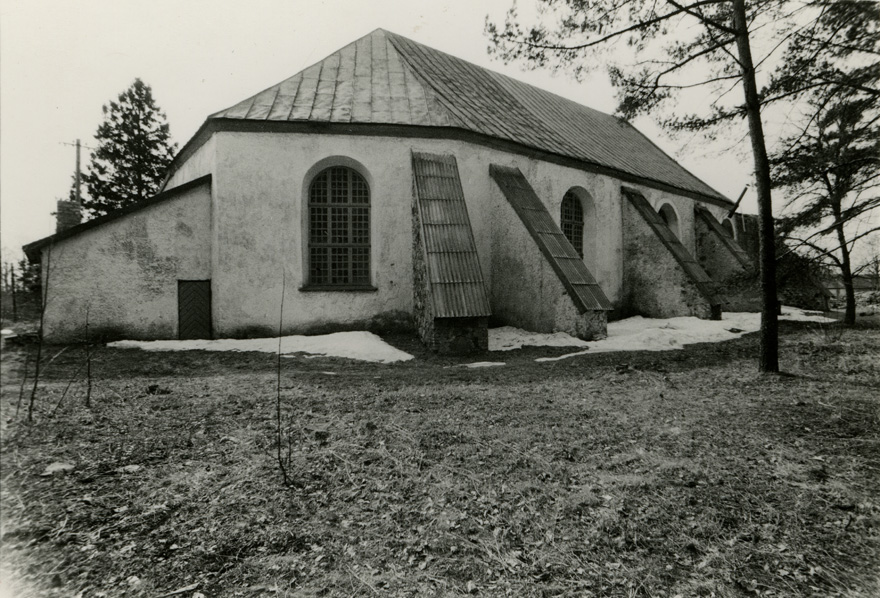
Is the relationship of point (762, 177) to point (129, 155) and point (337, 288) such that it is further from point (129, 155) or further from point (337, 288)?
point (129, 155)

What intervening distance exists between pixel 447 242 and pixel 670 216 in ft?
43.6

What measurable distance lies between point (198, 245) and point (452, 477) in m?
9.26

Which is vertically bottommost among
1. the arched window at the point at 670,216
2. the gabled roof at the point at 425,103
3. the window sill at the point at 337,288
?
the window sill at the point at 337,288

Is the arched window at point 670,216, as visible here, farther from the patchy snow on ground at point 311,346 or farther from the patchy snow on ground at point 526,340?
the patchy snow on ground at point 311,346

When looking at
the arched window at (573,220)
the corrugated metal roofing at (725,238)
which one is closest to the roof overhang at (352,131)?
the arched window at (573,220)

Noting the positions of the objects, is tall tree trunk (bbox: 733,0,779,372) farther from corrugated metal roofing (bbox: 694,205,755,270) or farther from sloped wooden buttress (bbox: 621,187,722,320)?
corrugated metal roofing (bbox: 694,205,755,270)

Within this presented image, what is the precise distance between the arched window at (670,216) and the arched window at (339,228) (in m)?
12.8

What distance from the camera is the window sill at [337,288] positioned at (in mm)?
10398

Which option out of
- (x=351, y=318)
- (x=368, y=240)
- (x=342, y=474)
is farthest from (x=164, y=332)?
(x=342, y=474)

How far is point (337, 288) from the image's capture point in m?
10.6

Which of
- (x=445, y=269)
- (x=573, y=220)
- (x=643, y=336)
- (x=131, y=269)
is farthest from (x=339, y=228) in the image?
(x=573, y=220)

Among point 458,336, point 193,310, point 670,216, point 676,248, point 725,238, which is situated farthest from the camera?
point 670,216

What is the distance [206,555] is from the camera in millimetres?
2354

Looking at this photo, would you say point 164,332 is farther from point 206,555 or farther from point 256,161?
point 206,555
